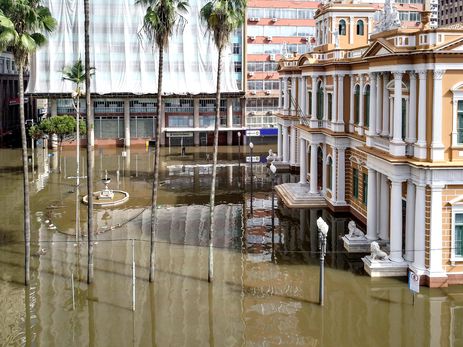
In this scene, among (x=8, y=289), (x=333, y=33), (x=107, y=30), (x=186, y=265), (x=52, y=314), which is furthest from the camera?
(x=107, y=30)

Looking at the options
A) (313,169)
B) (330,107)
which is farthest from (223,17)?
(313,169)

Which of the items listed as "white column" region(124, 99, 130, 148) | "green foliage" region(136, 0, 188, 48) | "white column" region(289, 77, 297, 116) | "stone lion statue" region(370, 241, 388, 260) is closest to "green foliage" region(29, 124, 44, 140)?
"white column" region(124, 99, 130, 148)

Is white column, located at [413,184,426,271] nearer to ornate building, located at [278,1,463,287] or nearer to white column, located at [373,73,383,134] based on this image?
ornate building, located at [278,1,463,287]

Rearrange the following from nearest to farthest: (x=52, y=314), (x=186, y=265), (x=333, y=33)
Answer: (x=52, y=314) < (x=186, y=265) < (x=333, y=33)

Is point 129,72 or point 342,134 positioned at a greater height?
point 129,72

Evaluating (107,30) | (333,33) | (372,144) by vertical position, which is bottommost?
(372,144)

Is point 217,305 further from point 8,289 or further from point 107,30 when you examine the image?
point 107,30

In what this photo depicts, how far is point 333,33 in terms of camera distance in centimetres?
4369

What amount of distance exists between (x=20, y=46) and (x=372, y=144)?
16233 mm

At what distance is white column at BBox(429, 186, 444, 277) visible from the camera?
82.2ft

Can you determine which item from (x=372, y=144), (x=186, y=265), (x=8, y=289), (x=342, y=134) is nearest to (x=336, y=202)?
(x=342, y=134)

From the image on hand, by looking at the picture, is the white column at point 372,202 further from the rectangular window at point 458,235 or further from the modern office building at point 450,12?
the modern office building at point 450,12

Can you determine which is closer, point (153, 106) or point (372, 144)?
point (372, 144)

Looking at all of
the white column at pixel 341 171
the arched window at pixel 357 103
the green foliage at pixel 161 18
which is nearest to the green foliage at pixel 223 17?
the green foliage at pixel 161 18
